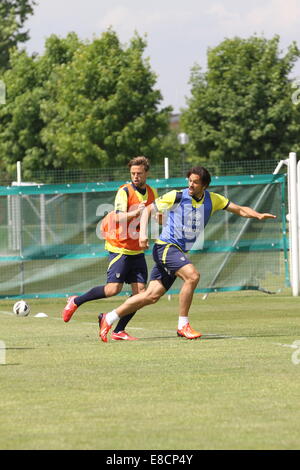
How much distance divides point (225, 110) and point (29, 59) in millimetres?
11324

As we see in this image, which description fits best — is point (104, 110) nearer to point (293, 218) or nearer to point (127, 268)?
point (293, 218)

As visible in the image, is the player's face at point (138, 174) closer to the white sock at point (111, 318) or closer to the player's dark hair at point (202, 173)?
the player's dark hair at point (202, 173)

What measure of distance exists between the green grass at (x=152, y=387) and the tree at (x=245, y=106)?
27487 millimetres

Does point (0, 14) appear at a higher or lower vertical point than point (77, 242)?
higher

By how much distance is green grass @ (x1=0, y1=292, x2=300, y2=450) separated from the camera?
246 inches

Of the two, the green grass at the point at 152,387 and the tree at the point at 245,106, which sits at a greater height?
the tree at the point at 245,106

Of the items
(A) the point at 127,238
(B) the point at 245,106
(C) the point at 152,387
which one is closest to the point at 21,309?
(A) the point at 127,238

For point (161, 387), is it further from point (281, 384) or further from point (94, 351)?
point (94, 351)

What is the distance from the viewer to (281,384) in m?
8.18

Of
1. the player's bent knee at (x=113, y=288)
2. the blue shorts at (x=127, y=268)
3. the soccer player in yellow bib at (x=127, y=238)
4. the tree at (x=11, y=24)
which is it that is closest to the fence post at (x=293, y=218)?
the soccer player in yellow bib at (x=127, y=238)

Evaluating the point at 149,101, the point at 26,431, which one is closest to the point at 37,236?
the point at 26,431

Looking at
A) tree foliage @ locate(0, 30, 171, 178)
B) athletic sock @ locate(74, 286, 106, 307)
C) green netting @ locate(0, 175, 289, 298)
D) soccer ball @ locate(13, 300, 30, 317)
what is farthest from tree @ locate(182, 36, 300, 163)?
athletic sock @ locate(74, 286, 106, 307)

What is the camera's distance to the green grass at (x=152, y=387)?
6238 millimetres
